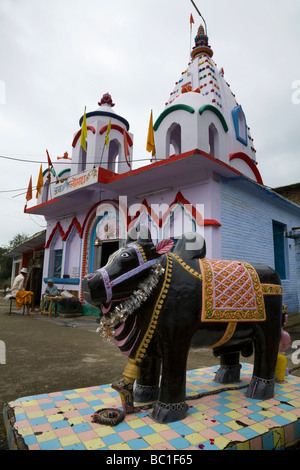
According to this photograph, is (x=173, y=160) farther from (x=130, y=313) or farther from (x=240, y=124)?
(x=130, y=313)

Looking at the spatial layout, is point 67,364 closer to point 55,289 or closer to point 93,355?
point 93,355

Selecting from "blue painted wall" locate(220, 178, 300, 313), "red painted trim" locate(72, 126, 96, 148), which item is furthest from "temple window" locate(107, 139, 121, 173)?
"blue painted wall" locate(220, 178, 300, 313)

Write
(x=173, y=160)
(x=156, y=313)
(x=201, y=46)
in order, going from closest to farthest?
(x=156, y=313) → (x=173, y=160) → (x=201, y=46)

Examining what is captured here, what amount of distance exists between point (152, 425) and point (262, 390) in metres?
1.06

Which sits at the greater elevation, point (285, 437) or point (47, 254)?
point (47, 254)

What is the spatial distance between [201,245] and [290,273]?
28.2 feet

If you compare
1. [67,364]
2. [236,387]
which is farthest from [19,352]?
[236,387]

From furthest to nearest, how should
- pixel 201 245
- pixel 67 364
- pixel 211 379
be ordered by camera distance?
1. pixel 67 364
2. pixel 211 379
3. pixel 201 245

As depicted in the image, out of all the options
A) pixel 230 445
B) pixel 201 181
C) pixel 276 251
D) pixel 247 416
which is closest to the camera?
pixel 230 445

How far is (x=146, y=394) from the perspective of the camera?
2420 millimetres

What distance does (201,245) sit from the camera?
2.39 meters

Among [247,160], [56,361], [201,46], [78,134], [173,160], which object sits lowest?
[56,361]

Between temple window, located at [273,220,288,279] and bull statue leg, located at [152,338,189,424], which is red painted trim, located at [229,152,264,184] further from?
bull statue leg, located at [152,338,189,424]

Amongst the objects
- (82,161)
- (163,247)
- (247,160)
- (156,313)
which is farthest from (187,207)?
(156,313)
